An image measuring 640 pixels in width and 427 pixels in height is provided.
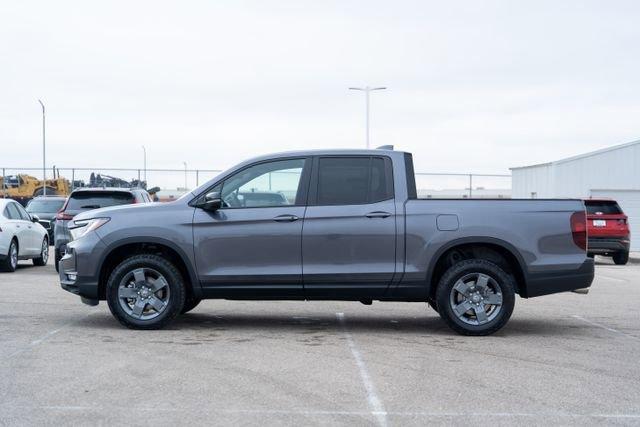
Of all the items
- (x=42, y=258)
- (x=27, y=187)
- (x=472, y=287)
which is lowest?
(x=42, y=258)

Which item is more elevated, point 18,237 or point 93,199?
point 93,199

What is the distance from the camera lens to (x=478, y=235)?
9344mm

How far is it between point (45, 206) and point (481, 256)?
22.3 metres

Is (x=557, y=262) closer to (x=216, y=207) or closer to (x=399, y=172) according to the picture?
(x=399, y=172)

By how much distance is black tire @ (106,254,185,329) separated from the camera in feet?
31.0

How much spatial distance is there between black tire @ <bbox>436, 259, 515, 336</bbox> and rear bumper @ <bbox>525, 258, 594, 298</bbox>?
0.26 metres

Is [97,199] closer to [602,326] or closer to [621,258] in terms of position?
[602,326]

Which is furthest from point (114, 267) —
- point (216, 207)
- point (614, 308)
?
point (614, 308)

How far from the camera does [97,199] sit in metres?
17.0

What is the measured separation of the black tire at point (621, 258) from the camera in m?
23.4

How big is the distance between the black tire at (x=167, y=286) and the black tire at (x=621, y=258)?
1669 cm

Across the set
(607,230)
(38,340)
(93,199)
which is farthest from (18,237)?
(607,230)

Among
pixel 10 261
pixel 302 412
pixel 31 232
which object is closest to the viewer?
pixel 302 412

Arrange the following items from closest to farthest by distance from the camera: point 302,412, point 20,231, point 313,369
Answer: point 302,412, point 313,369, point 20,231
